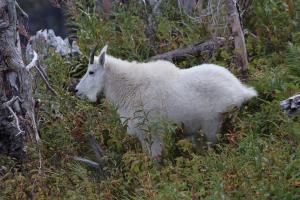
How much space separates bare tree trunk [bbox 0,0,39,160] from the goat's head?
81 cm

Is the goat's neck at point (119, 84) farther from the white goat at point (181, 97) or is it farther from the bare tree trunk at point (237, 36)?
the bare tree trunk at point (237, 36)

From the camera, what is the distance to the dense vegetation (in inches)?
239

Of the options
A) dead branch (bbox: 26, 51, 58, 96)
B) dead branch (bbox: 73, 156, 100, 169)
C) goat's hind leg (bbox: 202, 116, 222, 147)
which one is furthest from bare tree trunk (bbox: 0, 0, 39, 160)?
goat's hind leg (bbox: 202, 116, 222, 147)

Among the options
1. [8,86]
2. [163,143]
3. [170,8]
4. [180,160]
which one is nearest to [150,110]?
[163,143]

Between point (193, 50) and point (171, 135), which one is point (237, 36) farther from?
point (171, 135)

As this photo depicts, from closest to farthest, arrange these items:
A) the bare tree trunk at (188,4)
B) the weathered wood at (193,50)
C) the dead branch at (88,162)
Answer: the dead branch at (88,162) < the weathered wood at (193,50) < the bare tree trunk at (188,4)

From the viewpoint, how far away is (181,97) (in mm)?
7801

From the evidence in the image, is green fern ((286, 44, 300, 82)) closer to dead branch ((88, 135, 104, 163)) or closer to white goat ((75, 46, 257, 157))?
white goat ((75, 46, 257, 157))

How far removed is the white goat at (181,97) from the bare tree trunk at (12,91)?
1094 millimetres

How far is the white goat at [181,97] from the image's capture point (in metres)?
7.71

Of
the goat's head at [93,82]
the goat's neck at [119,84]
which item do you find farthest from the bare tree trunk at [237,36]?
the goat's head at [93,82]

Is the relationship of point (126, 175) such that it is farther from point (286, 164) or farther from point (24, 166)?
point (286, 164)

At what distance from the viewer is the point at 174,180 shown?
631 centimetres

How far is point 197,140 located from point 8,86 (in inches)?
94.4
